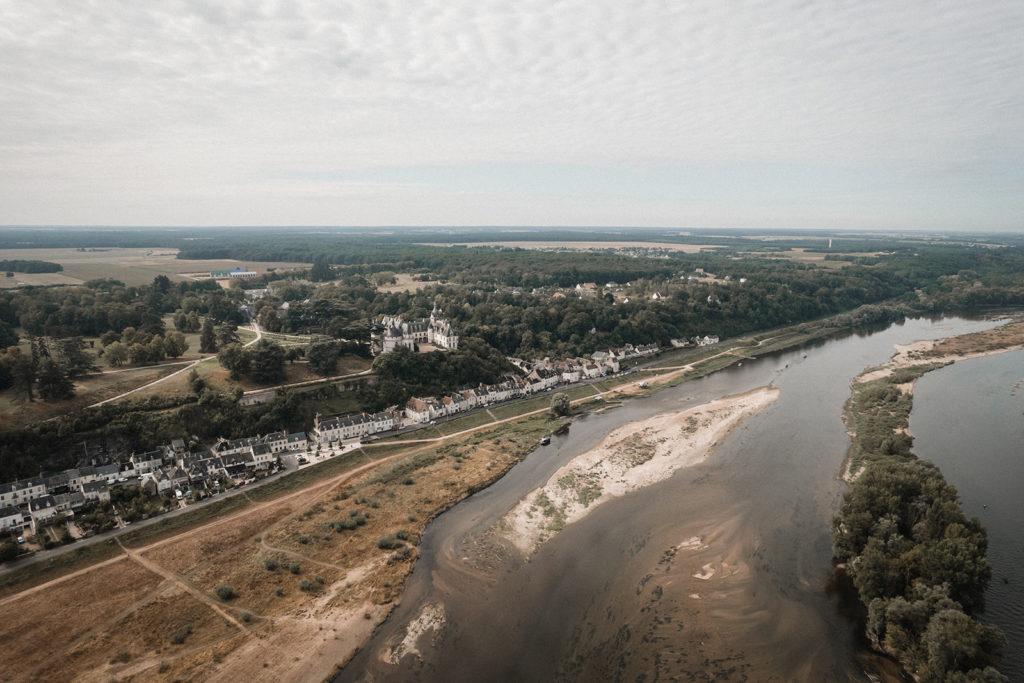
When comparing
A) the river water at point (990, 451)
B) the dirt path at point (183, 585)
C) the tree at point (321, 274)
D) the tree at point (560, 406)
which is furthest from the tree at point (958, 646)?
the tree at point (321, 274)

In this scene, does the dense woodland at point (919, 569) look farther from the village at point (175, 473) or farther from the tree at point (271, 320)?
the tree at point (271, 320)

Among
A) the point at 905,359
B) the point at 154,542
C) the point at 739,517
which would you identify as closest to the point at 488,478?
the point at 739,517

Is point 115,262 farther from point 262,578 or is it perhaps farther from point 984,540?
point 984,540

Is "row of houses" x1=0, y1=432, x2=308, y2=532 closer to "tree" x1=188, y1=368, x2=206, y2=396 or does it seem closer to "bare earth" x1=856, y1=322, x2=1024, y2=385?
"tree" x1=188, y1=368, x2=206, y2=396

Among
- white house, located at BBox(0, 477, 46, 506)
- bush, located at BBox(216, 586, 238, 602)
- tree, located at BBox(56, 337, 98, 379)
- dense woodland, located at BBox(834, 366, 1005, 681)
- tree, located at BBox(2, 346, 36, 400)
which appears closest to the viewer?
dense woodland, located at BBox(834, 366, 1005, 681)

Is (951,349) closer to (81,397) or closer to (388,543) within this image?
(388,543)

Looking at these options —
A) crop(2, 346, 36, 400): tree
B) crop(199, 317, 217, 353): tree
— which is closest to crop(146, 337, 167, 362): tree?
crop(199, 317, 217, 353): tree

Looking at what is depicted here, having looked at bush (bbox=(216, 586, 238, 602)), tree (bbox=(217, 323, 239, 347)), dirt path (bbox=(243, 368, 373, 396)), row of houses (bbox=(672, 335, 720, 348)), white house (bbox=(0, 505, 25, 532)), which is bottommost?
bush (bbox=(216, 586, 238, 602))

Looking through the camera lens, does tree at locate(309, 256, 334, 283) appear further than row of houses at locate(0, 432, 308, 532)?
Yes
